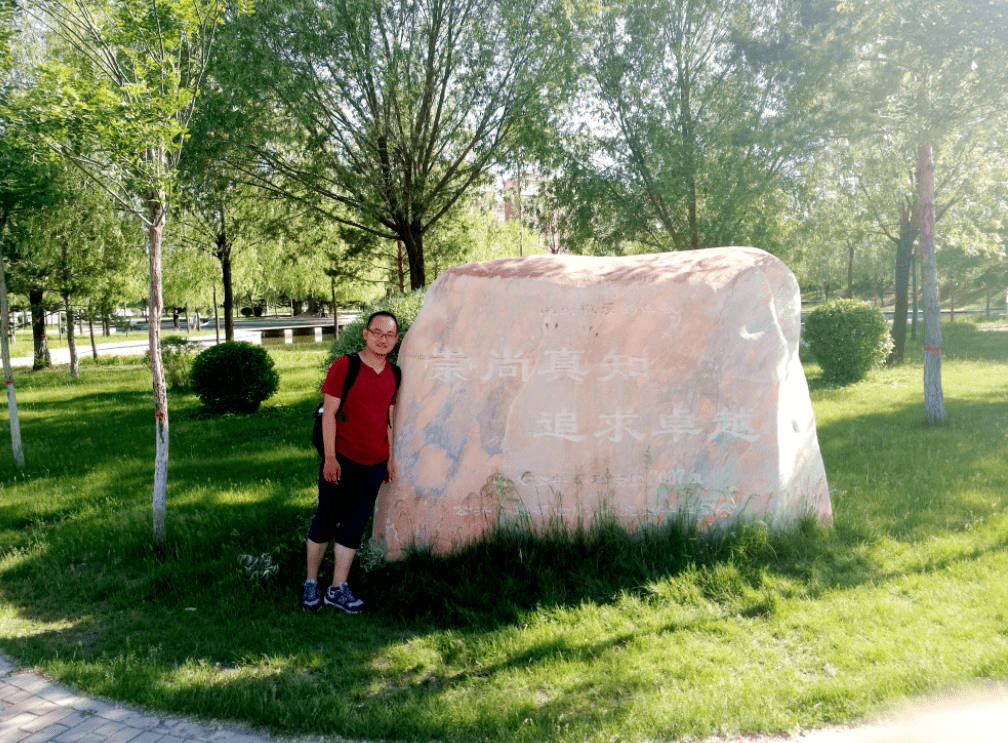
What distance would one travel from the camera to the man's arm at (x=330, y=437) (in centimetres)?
446

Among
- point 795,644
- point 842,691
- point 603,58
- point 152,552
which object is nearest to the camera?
point 842,691

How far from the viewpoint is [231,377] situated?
11.9m

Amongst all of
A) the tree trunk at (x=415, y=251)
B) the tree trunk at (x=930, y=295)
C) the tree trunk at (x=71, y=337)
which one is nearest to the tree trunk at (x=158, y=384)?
the tree trunk at (x=415, y=251)

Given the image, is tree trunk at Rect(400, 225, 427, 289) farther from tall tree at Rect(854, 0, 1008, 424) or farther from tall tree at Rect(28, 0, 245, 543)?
tall tree at Rect(854, 0, 1008, 424)

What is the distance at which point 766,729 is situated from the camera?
321 cm

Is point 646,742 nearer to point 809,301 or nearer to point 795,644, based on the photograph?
point 795,644

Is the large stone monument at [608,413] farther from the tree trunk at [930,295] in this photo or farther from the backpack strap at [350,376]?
the tree trunk at [930,295]

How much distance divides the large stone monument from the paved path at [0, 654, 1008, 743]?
1890 mm

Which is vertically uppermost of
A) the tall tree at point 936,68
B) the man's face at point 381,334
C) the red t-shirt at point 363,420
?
the tall tree at point 936,68

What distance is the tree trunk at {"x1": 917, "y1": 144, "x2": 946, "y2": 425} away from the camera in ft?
27.6

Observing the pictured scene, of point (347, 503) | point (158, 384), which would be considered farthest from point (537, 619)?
point (158, 384)

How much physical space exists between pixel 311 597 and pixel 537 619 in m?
1.48

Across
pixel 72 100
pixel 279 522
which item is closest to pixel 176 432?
pixel 279 522

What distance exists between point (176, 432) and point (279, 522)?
5.35 m
